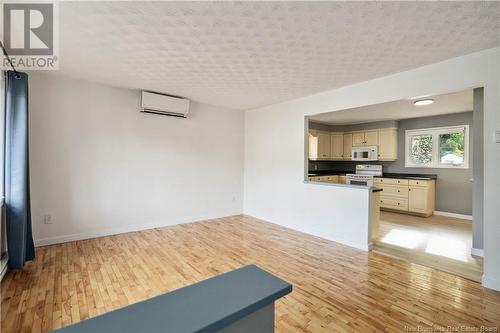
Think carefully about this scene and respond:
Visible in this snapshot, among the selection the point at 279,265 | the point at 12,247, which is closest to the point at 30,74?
the point at 12,247

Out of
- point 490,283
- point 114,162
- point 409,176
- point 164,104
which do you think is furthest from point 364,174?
point 114,162

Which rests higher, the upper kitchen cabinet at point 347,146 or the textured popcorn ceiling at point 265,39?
the textured popcorn ceiling at point 265,39

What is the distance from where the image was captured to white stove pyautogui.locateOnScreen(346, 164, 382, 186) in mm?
6129

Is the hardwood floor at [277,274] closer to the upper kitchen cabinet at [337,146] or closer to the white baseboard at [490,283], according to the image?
the white baseboard at [490,283]

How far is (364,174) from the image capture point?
6773mm

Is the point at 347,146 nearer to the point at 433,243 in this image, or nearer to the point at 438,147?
the point at 438,147

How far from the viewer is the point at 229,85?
3799mm

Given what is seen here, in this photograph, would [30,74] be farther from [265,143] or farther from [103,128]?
[265,143]

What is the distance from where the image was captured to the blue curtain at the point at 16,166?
8.79 ft

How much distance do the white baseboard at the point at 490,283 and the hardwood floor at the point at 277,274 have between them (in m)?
0.08

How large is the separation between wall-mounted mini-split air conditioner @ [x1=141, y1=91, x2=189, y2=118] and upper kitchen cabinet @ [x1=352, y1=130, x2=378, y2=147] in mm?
4831

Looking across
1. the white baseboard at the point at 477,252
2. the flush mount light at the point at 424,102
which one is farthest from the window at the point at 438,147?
the white baseboard at the point at 477,252

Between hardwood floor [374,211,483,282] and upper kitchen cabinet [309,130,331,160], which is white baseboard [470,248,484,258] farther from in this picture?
upper kitchen cabinet [309,130,331,160]

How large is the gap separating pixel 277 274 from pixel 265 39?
8.32ft
